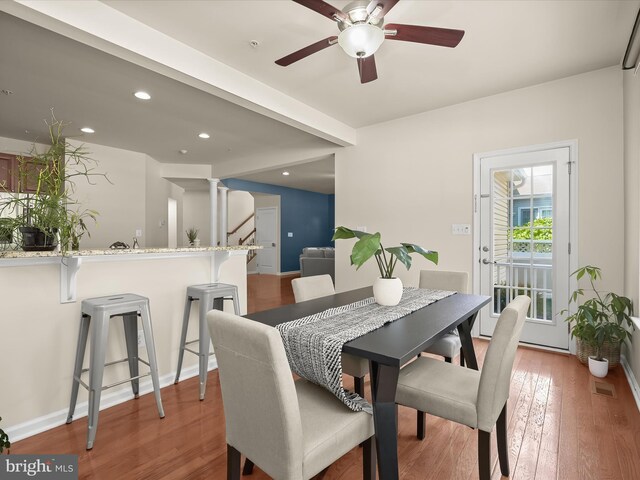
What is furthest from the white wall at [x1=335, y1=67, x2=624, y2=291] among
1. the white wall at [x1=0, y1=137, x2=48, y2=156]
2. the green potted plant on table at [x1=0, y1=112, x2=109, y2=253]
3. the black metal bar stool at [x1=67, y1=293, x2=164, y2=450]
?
the white wall at [x1=0, y1=137, x2=48, y2=156]

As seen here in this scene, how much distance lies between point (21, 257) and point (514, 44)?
3597 millimetres

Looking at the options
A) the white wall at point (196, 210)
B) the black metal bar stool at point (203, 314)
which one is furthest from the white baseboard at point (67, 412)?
the white wall at point (196, 210)

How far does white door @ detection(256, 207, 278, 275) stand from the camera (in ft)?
31.3

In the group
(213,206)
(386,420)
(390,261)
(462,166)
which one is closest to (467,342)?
(390,261)

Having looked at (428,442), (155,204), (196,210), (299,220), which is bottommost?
(428,442)

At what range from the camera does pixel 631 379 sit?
8.23 feet

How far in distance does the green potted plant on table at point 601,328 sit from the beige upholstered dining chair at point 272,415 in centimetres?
247

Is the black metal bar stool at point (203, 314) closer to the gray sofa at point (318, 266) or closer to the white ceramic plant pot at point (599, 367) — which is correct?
the white ceramic plant pot at point (599, 367)

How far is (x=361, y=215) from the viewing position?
15.1ft

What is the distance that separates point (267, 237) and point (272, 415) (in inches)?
347

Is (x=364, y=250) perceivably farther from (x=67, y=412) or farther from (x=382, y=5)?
(x=67, y=412)

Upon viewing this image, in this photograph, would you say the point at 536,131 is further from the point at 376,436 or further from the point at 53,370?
the point at 53,370

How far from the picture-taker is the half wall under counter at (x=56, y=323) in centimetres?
185

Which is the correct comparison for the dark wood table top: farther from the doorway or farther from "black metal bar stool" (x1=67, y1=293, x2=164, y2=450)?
the doorway
